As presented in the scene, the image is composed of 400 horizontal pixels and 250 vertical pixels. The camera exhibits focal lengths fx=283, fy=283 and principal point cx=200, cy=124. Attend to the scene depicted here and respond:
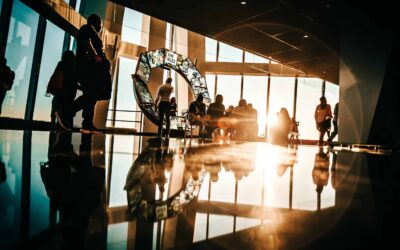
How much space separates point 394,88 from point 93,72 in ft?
24.0

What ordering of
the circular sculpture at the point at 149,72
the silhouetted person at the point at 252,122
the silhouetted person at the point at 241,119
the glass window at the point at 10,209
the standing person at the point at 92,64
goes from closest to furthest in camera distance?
the glass window at the point at 10,209 < the standing person at the point at 92,64 < the silhouetted person at the point at 241,119 < the silhouetted person at the point at 252,122 < the circular sculpture at the point at 149,72

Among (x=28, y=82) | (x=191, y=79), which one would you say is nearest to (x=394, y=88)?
(x=191, y=79)

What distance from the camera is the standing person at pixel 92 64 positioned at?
3.39 m

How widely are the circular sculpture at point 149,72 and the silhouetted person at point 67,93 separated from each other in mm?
3953

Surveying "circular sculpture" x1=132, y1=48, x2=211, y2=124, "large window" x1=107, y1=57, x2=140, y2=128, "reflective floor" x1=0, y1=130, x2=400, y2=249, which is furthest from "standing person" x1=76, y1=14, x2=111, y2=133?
"large window" x1=107, y1=57, x2=140, y2=128

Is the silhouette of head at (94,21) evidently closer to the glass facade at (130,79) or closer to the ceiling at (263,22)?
the ceiling at (263,22)

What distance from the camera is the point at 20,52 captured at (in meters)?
6.50

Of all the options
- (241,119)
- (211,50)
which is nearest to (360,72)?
(241,119)

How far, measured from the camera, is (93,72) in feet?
11.6

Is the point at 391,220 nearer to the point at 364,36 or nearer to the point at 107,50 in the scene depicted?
the point at 364,36

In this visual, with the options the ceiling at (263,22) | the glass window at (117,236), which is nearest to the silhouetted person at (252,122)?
the ceiling at (263,22)

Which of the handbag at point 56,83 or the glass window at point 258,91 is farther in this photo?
the glass window at point 258,91

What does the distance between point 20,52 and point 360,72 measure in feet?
27.5

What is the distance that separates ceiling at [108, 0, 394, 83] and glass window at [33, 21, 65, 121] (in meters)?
2.32
